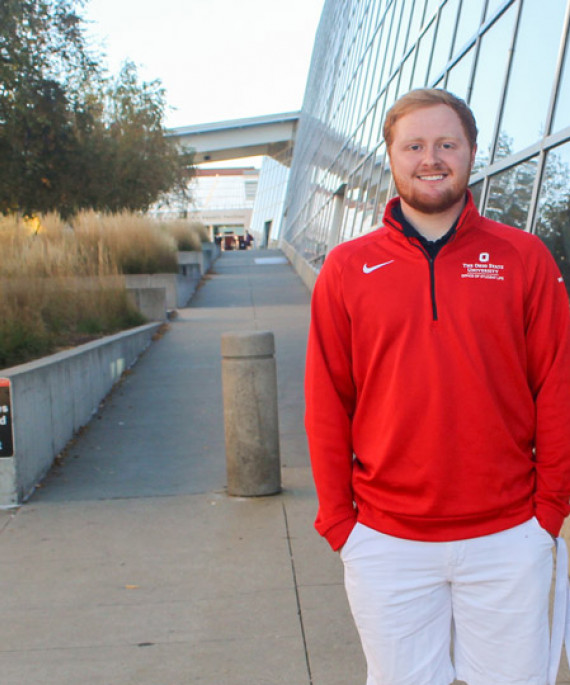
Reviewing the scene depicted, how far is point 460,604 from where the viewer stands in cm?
247

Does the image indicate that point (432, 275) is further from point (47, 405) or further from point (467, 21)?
point (467, 21)

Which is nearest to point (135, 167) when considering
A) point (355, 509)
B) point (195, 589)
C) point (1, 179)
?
point (1, 179)

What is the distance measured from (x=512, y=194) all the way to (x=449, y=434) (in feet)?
17.2

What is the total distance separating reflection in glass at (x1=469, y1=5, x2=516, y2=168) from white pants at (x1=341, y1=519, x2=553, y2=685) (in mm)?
6158

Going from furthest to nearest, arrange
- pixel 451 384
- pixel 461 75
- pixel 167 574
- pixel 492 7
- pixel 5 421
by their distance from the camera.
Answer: pixel 461 75 < pixel 492 7 < pixel 5 421 < pixel 167 574 < pixel 451 384

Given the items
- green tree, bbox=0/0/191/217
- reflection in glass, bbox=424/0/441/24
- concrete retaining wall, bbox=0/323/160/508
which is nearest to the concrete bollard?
concrete retaining wall, bbox=0/323/160/508

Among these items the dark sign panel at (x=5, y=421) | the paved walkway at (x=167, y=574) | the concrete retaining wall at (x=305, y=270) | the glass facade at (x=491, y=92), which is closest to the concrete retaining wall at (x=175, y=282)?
the concrete retaining wall at (x=305, y=270)

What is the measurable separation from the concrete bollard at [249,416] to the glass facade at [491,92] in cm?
213

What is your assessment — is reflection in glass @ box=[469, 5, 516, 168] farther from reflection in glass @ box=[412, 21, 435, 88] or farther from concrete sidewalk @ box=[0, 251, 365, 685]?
reflection in glass @ box=[412, 21, 435, 88]

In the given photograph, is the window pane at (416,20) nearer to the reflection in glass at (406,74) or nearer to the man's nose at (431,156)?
the reflection in glass at (406,74)

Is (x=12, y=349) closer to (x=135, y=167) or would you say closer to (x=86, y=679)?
(x=86, y=679)

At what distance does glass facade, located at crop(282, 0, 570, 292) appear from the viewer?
259 inches

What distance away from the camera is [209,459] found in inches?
298

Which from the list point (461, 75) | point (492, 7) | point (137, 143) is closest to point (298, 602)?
point (492, 7)
